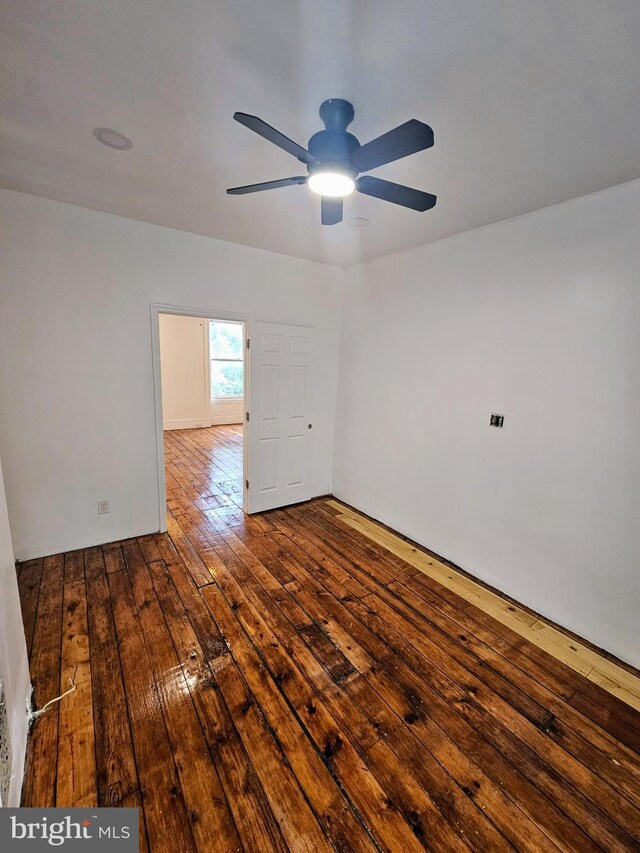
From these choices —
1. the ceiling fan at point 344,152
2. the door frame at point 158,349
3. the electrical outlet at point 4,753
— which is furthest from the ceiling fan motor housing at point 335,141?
the electrical outlet at point 4,753

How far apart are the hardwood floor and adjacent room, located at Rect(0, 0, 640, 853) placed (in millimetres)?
14

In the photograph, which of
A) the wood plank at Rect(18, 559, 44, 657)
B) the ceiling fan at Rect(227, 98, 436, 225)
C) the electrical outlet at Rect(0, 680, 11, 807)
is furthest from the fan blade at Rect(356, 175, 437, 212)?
the wood plank at Rect(18, 559, 44, 657)

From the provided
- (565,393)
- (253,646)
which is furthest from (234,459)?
(565,393)

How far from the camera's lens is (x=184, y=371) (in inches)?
297

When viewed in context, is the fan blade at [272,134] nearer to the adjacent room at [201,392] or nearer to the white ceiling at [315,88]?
the white ceiling at [315,88]

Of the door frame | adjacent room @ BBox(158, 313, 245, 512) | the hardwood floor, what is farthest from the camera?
adjacent room @ BBox(158, 313, 245, 512)

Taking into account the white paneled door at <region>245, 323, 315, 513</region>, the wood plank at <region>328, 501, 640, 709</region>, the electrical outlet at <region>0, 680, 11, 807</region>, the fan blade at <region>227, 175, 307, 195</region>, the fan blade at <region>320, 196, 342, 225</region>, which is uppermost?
the fan blade at <region>320, 196, 342, 225</region>

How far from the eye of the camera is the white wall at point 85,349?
252cm

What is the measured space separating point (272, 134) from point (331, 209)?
628 mm

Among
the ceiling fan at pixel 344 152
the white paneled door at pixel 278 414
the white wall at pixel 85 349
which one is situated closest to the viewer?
the ceiling fan at pixel 344 152

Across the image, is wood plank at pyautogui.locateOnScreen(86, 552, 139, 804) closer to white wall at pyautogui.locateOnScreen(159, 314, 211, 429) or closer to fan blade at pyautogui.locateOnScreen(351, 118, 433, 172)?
fan blade at pyautogui.locateOnScreen(351, 118, 433, 172)

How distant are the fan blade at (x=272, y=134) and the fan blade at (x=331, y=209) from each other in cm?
32

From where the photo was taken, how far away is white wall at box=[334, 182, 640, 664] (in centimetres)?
204

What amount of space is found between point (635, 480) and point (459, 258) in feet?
6.48
